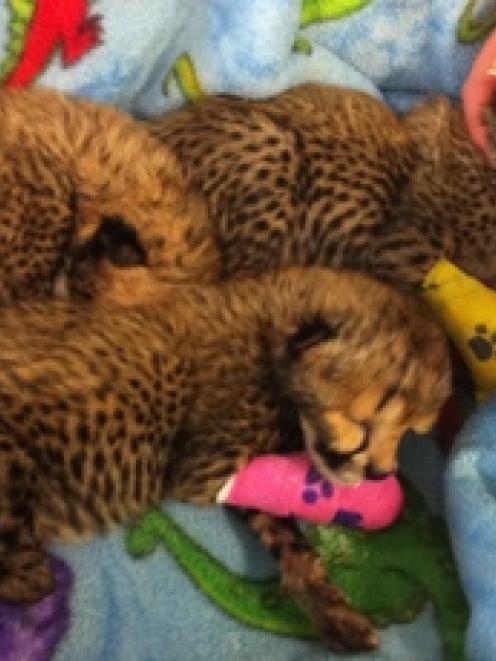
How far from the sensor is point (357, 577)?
1591 mm

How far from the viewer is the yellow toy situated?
5.65ft

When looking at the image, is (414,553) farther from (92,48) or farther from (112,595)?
(92,48)

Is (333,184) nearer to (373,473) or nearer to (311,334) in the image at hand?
(311,334)

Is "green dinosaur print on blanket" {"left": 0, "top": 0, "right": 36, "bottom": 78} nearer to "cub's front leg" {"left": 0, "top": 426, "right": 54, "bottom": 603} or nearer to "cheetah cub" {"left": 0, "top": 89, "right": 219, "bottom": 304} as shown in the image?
"cheetah cub" {"left": 0, "top": 89, "right": 219, "bottom": 304}

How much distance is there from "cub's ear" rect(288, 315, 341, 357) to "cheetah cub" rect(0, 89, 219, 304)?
8.4 inches

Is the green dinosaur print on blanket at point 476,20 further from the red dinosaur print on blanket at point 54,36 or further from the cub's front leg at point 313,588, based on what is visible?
the cub's front leg at point 313,588

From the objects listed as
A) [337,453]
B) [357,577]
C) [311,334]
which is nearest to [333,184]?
[311,334]

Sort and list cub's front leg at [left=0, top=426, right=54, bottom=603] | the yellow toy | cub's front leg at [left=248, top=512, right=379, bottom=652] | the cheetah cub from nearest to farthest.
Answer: cub's front leg at [left=0, top=426, right=54, bottom=603]
cub's front leg at [left=248, top=512, right=379, bottom=652]
the cheetah cub
the yellow toy

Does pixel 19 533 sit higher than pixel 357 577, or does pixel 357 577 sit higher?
pixel 19 533

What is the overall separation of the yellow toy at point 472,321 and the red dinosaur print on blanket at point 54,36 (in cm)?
57

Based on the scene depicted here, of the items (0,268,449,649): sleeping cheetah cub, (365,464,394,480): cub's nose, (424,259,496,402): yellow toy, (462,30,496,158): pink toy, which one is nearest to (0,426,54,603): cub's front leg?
(0,268,449,649): sleeping cheetah cub

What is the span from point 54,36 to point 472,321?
661 mm

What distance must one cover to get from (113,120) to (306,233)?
0.31 m

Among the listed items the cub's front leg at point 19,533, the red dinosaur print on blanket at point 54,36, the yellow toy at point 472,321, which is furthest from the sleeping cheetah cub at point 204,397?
the red dinosaur print on blanket at point 54,36
